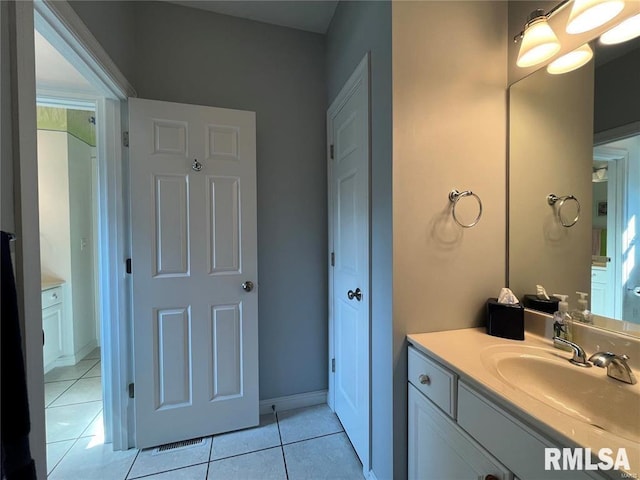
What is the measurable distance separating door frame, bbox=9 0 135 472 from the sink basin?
4.66ft

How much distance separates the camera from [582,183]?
1081mm

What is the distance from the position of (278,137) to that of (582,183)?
1646 mm

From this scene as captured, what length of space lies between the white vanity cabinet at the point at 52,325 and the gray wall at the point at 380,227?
285cm

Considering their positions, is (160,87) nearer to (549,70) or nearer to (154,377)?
(154,377)

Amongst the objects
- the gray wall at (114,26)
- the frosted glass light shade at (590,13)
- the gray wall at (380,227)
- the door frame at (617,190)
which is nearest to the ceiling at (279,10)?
the gray wall at (114,26)

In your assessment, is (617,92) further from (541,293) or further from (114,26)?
(114,26)

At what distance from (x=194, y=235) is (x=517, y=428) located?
1653 millimetres

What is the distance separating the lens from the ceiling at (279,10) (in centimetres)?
171

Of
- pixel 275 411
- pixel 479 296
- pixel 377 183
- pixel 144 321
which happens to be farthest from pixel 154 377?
pixel 479 296

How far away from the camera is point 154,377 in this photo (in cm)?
160

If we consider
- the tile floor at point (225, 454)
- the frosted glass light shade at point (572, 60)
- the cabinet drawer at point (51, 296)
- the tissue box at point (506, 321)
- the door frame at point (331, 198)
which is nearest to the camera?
the frosted glass light shade at point (572, 60)

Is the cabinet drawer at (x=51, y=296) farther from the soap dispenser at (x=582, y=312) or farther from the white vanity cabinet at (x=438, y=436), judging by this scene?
the soap dispenser at (x=582, y=312)

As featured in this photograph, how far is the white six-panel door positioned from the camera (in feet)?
5.15

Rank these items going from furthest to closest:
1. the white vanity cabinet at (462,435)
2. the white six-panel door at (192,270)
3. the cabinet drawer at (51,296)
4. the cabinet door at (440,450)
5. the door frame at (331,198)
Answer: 1. the cabinet drawer at (51,296)
2. the white six-panel door at (192,270)
3. the door frame at (331,198)
4. the cabinet door at (440,450)
5. the white vanity cabinet at (462,435)
